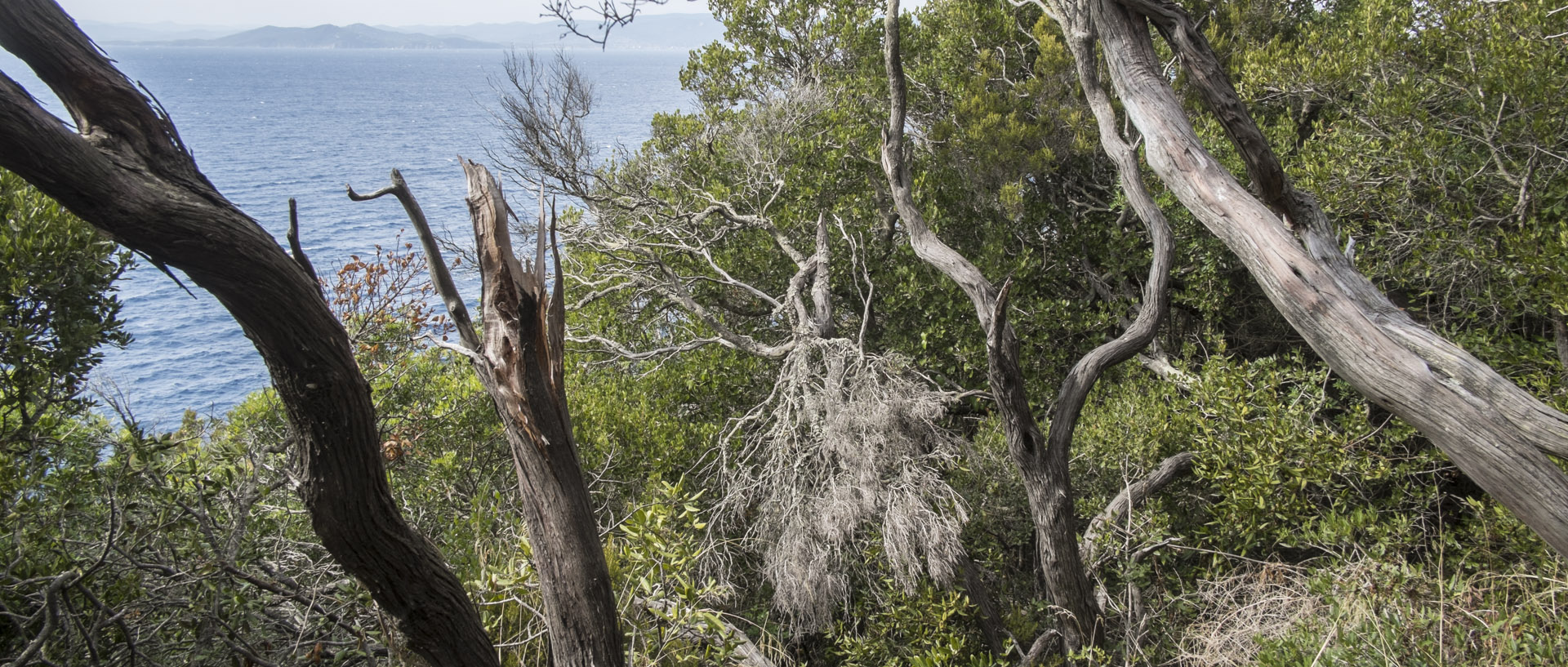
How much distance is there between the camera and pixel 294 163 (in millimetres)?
39688

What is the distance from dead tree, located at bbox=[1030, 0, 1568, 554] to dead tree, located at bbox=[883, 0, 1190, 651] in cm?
111

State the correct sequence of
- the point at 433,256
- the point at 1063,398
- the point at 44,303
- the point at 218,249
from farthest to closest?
1. the point at 1063,398
2. the point at 44,303
3. the point at 433,256
4. the point at 218,249

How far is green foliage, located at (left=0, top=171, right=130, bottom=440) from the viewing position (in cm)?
370

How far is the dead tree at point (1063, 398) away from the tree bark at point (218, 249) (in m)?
3.08

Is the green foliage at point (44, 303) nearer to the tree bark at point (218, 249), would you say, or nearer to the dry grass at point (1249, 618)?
the tree bark at point (218, 249)

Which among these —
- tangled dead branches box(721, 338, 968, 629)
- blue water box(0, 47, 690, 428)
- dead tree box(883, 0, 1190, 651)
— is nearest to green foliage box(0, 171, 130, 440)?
blue water box(0, 47, 690, 428)

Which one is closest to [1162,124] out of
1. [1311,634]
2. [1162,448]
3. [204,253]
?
A: [1311,634]

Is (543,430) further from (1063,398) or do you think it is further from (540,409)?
(1063,398)

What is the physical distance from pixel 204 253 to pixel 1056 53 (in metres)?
8.23

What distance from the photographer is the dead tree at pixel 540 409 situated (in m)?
2.74

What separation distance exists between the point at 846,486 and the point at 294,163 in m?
42.9

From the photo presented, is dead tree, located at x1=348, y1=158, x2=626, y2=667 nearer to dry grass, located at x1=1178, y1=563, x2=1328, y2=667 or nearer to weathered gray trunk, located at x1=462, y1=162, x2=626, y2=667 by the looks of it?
weathered gray trunk, located at x1=462, y1=162, x2=626, y2=667

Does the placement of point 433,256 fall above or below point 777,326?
above

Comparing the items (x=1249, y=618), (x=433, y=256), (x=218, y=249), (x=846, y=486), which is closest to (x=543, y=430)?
(x=433, y=256)
